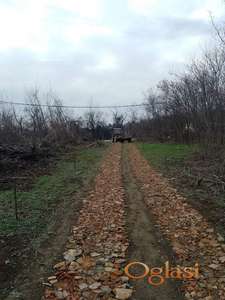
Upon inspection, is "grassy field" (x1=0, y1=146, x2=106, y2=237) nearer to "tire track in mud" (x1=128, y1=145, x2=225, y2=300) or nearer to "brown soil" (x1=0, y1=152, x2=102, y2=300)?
"brown soil" (x1=0, y1=152, x2=102, y2=300)

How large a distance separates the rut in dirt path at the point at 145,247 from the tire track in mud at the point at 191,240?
145 mm

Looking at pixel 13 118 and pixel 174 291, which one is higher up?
pixel 13 118

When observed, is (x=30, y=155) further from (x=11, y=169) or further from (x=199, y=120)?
(x=199, y=120)

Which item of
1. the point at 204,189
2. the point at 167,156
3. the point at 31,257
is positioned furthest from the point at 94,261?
the point at 167,156

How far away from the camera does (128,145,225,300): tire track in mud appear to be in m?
3.56

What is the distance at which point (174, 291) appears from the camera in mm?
3480

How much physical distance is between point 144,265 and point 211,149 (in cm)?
1351

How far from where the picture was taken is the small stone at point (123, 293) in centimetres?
339

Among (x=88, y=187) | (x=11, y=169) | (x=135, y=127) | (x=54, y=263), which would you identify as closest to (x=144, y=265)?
(x=54, y=263)

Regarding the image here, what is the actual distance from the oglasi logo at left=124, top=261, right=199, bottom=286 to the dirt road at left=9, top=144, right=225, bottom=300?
49 millimetres

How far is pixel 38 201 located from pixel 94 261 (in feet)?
12.9

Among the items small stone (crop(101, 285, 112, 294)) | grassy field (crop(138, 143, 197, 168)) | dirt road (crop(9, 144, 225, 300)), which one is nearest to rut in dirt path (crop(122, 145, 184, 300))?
dirt road (crop(9, 144, 225, 300))

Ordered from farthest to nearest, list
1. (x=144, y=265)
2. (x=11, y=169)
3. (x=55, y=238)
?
(x=11, y=169) < (x=55, y=238) < (x=144, y=265)

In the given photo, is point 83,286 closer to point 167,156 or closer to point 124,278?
point 124,278
